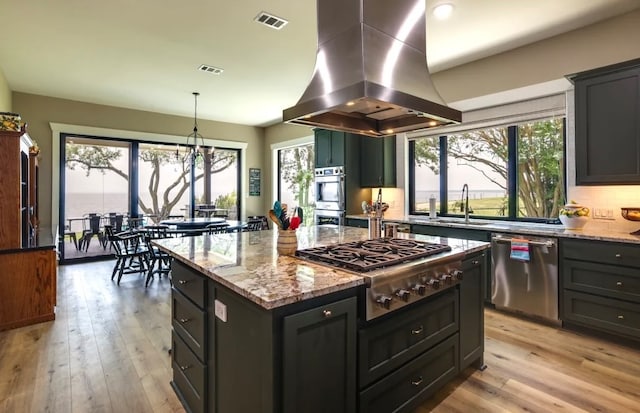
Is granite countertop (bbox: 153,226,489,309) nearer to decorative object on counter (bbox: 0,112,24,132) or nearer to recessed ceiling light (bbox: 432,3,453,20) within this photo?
recessed ceiling light (bbox: 432,3,453,20)

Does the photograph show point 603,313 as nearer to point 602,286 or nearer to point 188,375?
point 602,286

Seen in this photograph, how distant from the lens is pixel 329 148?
18.5 feet

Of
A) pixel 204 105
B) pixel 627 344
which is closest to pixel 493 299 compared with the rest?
pixel 627 344

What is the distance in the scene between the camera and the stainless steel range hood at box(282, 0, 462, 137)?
1.91 m

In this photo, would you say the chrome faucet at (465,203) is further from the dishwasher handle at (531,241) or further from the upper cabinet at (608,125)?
the upper cabinet at (608,125)

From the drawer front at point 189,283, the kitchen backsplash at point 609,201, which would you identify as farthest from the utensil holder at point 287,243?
the kitchen backsplash at point 609,201

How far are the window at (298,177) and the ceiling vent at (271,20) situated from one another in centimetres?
378

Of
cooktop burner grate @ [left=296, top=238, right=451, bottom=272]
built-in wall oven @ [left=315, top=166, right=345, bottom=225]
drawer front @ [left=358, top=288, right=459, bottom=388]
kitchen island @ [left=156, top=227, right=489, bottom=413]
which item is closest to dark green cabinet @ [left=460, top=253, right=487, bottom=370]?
kitchen island @ [left=156, top=227, right=489, bottom=413]

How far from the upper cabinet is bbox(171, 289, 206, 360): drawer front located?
11.5 ft

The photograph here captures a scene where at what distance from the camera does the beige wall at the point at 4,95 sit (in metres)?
4.48

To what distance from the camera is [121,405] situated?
2.06 meters

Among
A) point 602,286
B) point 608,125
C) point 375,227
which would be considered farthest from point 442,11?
point 602,286

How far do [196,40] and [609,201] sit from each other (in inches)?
177

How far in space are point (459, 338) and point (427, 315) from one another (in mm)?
463
